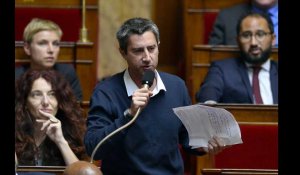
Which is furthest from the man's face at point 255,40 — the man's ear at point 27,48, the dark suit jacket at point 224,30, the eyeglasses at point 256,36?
the man's ear at point 27,48

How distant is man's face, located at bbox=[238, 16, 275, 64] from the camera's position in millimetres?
1594

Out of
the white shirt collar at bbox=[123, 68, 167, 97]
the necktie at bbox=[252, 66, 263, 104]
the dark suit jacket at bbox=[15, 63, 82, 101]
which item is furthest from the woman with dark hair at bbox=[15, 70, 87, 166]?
the necktie at bbox=[252, 66, 263, 104]

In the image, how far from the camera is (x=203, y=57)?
64.1 inches

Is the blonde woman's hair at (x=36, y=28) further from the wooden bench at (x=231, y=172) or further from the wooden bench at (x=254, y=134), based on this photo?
the wooden bench at (x=231, y=172)

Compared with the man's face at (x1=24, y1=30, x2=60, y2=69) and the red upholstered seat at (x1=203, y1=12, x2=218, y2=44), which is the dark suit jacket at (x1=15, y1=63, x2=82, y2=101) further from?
the red upholstered seat at (x1=203, y1=12, x2=218, y2=44)

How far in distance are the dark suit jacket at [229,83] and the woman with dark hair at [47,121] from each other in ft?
0.86

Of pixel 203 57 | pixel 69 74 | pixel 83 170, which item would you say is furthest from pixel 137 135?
pixel 203 57

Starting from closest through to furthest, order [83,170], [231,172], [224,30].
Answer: [83,170] → [231,172] → [224,30]

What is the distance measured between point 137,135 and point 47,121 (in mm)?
291

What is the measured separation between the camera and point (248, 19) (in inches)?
64.1

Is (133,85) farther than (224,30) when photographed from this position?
No

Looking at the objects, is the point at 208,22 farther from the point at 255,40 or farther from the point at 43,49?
the point at 43,49

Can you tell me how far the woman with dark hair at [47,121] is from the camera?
1.27 meters
